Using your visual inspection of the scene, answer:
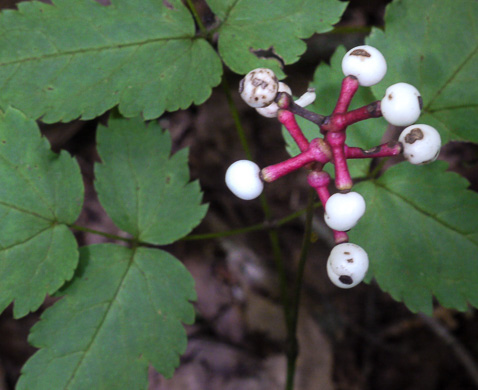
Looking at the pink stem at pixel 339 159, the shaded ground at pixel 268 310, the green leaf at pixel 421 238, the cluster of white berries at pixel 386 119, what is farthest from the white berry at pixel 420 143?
the shaded ground at pixel 268 310

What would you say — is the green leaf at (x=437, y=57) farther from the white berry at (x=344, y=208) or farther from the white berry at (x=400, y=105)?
the white berry at (x=344, y=208)

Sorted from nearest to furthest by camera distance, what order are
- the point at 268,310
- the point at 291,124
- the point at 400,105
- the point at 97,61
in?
1. the point at 400,105
2. the point at 291,124
3. the point at 97,61
4. the point at 268,310

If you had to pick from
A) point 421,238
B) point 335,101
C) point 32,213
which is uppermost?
point 335,101

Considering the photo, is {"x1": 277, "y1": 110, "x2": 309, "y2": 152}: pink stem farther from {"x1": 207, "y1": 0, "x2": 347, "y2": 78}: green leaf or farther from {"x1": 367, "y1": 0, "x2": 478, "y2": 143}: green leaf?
{"x1": 367, "y1": 0, "x2": 478, "y2": 143}: green leaf

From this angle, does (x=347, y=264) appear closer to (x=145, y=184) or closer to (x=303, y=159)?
(x=303, y=159)

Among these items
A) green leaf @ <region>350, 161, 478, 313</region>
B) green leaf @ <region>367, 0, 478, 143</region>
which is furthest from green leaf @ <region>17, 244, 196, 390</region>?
green leaf @ <region>367, 0, 478, 143</region>

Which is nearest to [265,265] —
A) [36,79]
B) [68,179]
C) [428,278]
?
[428,278]

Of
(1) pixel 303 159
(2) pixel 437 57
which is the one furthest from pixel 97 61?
(2) pixel 437 57

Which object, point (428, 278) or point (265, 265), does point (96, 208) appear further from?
point (428, 278)
